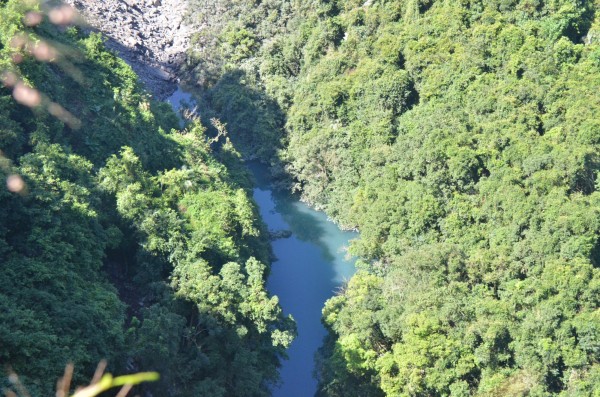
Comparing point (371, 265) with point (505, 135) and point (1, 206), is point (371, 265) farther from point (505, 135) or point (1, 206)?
point (1, 206)

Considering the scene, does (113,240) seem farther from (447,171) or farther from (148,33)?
(148,33)

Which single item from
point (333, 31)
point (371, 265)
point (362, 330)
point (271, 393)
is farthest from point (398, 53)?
point (271, 393)

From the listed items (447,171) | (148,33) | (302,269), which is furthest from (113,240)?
(148,33)

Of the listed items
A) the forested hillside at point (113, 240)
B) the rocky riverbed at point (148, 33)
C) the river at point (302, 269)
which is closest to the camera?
the forested hillside at point (113, 240)

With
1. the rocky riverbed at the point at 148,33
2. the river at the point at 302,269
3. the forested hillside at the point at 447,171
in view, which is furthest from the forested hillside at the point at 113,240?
the rocky riverbed at the point at 148,33

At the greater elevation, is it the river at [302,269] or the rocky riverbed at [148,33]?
the rocky riverbed at [148,33]

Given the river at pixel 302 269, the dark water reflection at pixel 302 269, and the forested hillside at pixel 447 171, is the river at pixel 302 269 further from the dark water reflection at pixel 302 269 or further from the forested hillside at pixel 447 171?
the forested hillside at pixel 447 171

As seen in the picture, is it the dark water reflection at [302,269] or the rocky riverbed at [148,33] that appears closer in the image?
the dark water reflection at [302,269]
